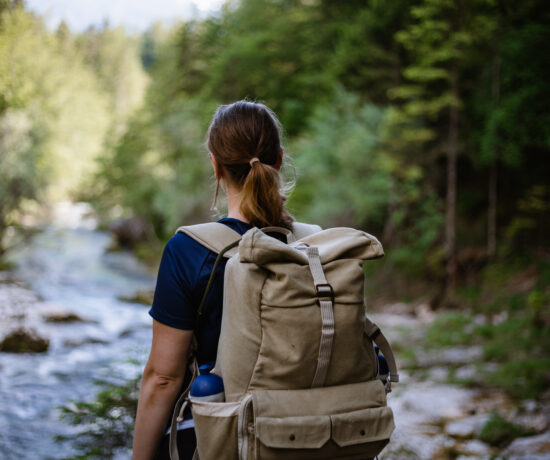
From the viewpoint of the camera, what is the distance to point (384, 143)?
13.1 meters

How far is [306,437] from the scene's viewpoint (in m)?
1.19

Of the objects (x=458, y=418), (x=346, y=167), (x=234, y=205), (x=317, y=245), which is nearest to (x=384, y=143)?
(x=346, y=167)

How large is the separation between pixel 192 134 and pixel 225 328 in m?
17.5

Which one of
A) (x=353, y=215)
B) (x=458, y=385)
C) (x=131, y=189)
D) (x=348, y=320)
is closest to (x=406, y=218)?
(x=353, y=215)

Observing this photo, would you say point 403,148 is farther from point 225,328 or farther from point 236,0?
point 236,0

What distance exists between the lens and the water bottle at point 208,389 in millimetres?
1224

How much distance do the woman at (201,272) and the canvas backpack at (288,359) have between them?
0.16 m

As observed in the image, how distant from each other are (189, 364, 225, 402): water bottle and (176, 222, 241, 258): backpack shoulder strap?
0.34 meters

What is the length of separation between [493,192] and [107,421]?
11307 mm

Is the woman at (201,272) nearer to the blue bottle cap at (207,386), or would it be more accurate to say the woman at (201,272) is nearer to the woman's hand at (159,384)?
the woman's hand at (159,384)

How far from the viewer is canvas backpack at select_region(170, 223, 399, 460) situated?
119 centimetres

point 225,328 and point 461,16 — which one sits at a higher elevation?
point 461,16

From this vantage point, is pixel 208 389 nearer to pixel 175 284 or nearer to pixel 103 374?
pixel 175 284

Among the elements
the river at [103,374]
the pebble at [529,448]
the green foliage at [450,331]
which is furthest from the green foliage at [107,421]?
the green foliage at [450,331]
